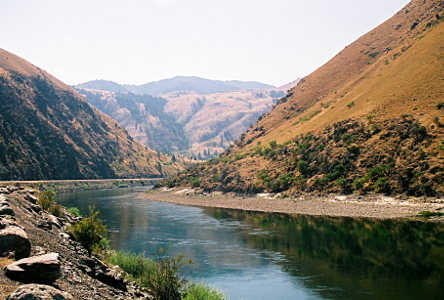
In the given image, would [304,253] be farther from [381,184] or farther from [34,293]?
[381,184]

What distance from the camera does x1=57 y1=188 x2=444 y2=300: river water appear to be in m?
18.9

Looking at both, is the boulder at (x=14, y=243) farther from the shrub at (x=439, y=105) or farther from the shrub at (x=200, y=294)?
the shrub at (x=439, y=105)

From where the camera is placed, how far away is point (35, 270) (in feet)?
28.8

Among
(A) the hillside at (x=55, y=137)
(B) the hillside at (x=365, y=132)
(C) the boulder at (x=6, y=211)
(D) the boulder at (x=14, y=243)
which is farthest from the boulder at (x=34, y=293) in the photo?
(A) the hillside at (x=55, y=137)

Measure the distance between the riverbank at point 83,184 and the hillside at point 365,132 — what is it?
109 feet

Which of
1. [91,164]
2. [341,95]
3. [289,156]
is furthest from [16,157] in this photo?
[341,95]

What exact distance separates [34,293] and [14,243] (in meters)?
3.10

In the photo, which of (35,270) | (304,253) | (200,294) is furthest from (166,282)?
(304,253)

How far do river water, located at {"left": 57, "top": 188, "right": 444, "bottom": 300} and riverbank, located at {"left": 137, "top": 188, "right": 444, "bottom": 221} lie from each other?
3.31 metres

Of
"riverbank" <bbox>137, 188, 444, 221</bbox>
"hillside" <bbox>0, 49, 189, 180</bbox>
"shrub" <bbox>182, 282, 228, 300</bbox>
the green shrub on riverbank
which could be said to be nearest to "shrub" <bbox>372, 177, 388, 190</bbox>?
"riverbank" <bbox>137, 188, 444, 221</bbox>

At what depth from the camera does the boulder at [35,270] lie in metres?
8.59

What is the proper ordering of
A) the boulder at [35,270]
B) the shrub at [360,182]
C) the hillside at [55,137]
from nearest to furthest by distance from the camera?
the boulder at [35,270], the shrub at [360,182], the hillside at [55,137]

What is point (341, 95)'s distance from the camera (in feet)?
264

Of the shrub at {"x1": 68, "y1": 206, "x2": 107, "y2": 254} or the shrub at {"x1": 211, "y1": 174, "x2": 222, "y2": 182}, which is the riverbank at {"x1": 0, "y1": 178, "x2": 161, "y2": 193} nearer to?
the shrub at {"x1": 211, "y1": 174, "x2": 222, "y2": 182}
